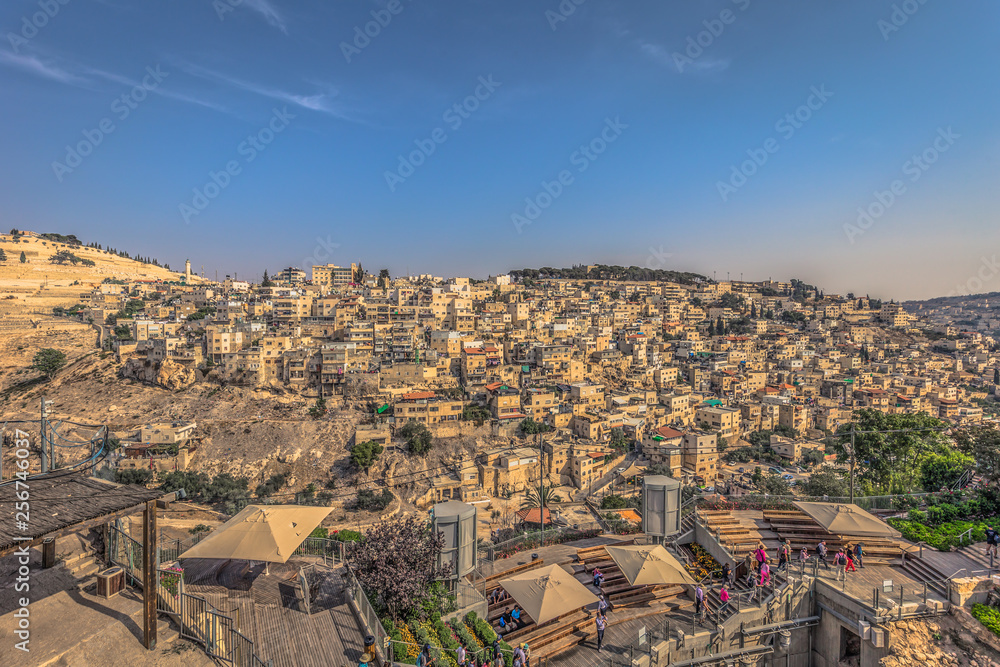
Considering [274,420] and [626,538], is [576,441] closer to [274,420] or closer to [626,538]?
[274,420]

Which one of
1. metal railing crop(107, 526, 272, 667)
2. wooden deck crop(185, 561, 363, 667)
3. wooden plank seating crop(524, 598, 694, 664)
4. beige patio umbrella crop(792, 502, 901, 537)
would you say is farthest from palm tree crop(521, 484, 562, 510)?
metal railing crop(107, 526, 272, 667)

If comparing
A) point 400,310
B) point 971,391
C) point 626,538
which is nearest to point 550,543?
point 626,538

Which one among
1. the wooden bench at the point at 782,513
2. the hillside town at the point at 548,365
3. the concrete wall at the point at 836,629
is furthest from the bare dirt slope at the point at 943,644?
the hillside town at the point at 548,365

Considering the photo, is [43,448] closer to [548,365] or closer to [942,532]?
[942,532]

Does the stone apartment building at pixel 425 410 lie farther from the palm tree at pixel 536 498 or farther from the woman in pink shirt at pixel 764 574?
the woman in pink shirt at pixel 764 574

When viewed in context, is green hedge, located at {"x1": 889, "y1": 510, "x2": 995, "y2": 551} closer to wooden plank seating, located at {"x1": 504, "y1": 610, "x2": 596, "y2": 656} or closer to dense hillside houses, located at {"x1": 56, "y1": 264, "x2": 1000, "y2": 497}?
wooden plank seating, located at {"x1": 504, "y1": 610, "x2": 596, "y2": 656}

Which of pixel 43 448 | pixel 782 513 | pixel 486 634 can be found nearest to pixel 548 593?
pixel 486 634

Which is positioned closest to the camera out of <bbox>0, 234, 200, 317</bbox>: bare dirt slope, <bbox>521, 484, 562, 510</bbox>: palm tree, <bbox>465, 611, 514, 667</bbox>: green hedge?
<bbox>465, 611, 514, 667</bbox>: green hedge
